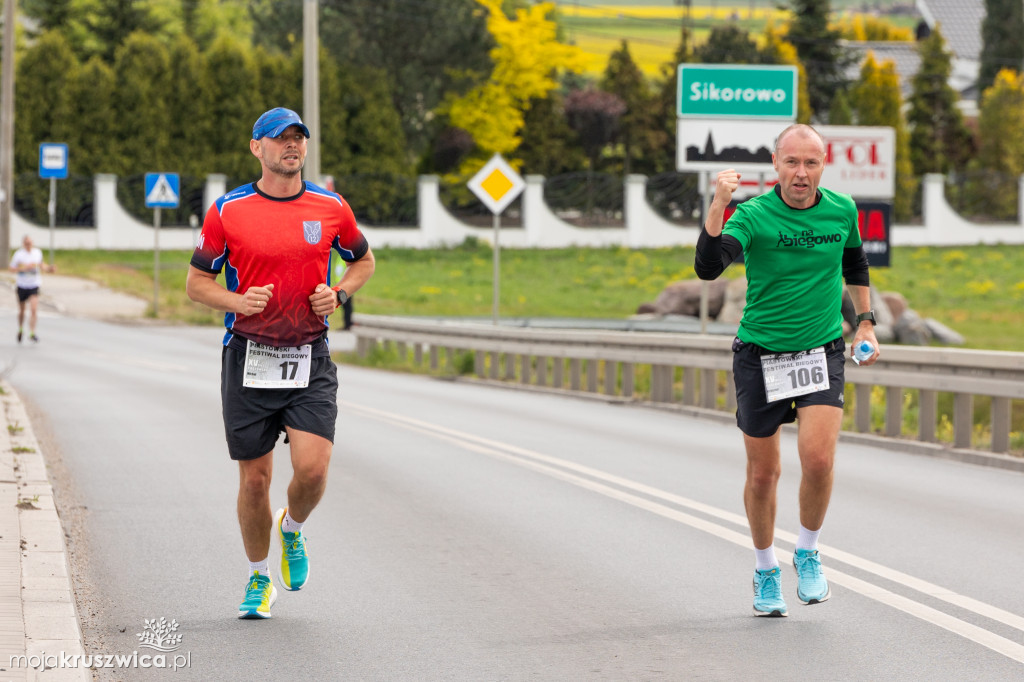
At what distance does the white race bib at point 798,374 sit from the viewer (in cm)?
659

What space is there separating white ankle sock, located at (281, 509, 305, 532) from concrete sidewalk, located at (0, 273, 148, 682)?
88cm

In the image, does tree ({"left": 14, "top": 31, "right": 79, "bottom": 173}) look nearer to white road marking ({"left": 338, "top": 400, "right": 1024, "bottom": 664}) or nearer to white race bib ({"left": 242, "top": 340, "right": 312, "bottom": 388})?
white road marking ({"left": 338, "top": 400, "right": 1024, "bottom": 664})

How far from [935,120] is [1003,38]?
74.3 ft

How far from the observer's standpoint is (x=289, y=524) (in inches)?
264

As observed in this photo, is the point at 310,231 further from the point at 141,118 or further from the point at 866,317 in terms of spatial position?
the point at 141,118

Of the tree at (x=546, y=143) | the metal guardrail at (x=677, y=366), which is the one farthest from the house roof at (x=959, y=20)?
the metal guardrail at (x=677, y=366)

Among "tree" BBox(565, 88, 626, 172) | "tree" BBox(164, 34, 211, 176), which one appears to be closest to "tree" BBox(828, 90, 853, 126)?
"tree" BBox(565, 88, 626, 172)

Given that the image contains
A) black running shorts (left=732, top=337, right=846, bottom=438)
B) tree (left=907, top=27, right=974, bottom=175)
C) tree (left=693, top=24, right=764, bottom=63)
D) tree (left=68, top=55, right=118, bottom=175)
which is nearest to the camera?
black running shorts (left=732, top=337, right=846, bottom=438)

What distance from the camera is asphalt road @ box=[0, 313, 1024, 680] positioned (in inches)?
240

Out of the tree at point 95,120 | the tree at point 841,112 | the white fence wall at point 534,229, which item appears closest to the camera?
the white fence wall at point 534,229

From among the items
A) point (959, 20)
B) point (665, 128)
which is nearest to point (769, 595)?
point (665, 128)

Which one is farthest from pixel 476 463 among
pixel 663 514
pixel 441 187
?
pixel 441 187

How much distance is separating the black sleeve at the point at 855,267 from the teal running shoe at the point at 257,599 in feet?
8.96

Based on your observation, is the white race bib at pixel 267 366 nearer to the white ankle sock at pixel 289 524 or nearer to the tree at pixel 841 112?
the white ankle sock at pixel 289 524
